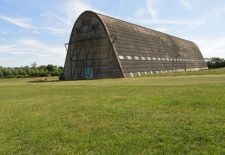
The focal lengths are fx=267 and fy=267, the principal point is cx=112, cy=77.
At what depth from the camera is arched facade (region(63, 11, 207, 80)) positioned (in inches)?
1973

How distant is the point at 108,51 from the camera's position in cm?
5016

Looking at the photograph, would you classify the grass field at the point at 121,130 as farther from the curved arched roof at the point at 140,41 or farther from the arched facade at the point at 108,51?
the curved arched roof at the point at 140,41

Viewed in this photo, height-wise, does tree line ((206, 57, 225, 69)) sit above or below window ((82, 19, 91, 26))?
below

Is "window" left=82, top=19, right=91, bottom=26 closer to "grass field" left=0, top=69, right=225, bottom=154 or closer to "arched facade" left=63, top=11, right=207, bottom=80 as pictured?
"arched facade" left=63, top=11, right=207, bottom=80

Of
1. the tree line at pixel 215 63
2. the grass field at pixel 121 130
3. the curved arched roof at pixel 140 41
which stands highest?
the curved arched roof at pixel 140 41

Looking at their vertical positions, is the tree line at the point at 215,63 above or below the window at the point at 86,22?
below

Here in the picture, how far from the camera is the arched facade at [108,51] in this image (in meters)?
50.1

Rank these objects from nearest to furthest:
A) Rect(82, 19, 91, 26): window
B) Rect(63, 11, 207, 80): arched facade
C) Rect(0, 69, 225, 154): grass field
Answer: Rect(0, 69, 225, 154): grass field < Rect(63, 11, 207, 80): arched facade < Rect(82, 19, 91, 26): window

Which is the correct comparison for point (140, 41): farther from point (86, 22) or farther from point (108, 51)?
point (108, 51)

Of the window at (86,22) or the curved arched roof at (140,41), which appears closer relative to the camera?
the curved arched roof at (140,41)

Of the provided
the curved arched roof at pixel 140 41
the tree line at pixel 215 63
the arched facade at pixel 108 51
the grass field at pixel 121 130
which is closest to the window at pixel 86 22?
the arched facade at pixel 108 51

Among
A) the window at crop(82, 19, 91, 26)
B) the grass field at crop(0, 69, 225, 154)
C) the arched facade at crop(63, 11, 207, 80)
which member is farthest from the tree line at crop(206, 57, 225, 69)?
the grass field at crop(0, 69, 225, 154)

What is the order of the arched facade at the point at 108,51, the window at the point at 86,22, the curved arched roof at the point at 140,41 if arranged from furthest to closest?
1. the window at the point at 86,22
2. the curved arched roof at the point at 140,41
3. the arched facade at the point at 108,51

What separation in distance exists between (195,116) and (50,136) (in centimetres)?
456
